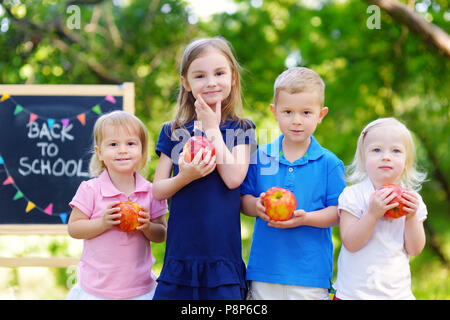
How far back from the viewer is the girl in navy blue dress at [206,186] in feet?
6.77

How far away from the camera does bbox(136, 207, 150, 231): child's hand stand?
214 cm

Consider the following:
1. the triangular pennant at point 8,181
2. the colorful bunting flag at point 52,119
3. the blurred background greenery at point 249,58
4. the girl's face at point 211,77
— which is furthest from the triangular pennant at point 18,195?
the girl's face at point 211,77

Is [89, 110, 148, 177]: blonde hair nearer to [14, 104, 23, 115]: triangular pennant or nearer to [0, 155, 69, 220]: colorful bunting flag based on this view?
[0, 155, 69, 220]: colorful bunting flag

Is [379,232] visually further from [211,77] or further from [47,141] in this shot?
[47,141]

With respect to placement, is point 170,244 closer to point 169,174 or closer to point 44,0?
point 169,174

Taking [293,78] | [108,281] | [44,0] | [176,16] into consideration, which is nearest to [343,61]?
[176,16]

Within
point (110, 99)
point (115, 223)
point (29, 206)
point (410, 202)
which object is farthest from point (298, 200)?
point (29, 206)

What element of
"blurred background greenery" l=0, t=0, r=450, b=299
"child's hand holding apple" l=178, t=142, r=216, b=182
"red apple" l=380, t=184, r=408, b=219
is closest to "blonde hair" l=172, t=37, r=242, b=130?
"child's hand holding apple" l=178, t=142, r=216, b=182

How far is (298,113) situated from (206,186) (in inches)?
21.8

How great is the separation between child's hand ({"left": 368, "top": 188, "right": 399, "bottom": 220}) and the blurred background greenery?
373cm

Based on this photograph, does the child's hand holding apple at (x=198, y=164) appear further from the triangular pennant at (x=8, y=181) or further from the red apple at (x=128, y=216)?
the triangular pennant at (x=8, y=181)

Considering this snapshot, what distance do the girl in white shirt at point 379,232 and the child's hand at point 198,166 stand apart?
627mm
